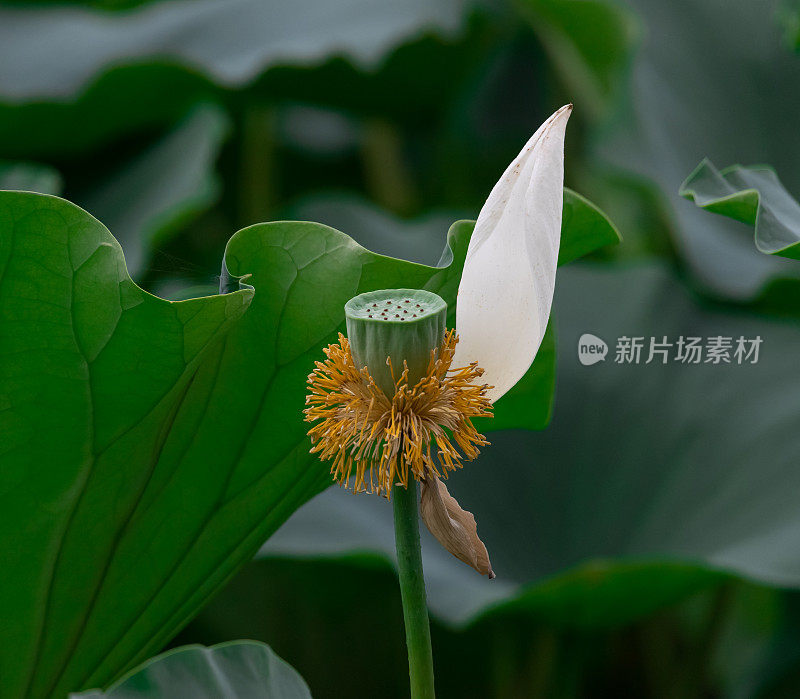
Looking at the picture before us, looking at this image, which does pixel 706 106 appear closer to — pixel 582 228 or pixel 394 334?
pixel 582 228

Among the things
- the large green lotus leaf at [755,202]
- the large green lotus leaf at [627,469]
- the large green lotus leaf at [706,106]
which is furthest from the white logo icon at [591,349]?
the large green lotus leaf at [755,202]

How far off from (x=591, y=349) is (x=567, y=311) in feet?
0.30

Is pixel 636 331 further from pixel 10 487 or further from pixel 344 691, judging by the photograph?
pixel 10 487

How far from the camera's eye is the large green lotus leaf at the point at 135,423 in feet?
1.33

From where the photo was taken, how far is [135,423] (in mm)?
446

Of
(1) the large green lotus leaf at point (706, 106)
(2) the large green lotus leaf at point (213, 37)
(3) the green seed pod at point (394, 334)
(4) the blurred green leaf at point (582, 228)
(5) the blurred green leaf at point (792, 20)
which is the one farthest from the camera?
(2) the large green lotus leaf at point (213, 37)

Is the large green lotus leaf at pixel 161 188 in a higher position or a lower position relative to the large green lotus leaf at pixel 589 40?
lower

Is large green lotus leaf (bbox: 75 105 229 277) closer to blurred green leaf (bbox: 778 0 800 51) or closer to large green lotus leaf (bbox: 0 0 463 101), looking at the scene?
large green lotus leaf (bbox: 0 0 463 101)

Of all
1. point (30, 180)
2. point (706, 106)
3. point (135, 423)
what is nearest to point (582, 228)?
point (135, 423)

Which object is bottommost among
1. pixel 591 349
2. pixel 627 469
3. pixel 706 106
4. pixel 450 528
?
pixel 627 469

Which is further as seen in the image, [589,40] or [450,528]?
[589,40]

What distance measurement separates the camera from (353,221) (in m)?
1.10

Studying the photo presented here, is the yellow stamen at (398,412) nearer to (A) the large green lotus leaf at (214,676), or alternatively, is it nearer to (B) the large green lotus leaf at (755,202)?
(A) the large green lotus leaf at (214,676)

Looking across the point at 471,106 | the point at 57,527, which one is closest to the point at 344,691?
the point at 57,527
